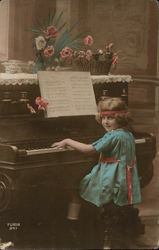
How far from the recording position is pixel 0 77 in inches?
74.7

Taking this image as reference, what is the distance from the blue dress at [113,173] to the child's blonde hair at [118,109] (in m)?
0.05

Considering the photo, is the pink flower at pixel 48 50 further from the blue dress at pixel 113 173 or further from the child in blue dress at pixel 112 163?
the blue dress at pixel 113 173

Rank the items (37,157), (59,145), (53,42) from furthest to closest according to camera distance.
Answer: (53,42), (59,145), (37,157)

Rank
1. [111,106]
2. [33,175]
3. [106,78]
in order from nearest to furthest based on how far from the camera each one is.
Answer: [33,175]
[111,106]
[106,78]

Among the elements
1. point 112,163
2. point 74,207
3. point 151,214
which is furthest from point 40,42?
point 151,214

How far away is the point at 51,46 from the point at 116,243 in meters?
1.12

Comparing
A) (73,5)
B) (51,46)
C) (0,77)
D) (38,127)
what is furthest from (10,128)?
(73,5)

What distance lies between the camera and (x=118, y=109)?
6.28ft

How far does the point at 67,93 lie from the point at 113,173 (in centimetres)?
48

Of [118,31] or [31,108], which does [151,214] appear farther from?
[118,31]

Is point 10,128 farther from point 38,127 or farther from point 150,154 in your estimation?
point 150,154

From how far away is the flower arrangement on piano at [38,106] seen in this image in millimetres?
1915

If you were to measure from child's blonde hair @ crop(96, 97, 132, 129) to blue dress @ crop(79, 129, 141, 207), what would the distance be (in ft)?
0.17

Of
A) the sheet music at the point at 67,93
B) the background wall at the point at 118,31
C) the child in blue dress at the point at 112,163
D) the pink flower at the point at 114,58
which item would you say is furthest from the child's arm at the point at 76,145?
the pink flower at the point at 114,58
